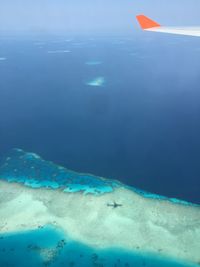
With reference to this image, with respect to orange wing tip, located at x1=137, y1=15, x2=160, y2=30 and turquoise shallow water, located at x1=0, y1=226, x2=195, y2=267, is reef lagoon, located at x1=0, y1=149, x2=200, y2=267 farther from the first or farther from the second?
orange wing tip, located at x1=137, y1=15, x2=160, y2=30

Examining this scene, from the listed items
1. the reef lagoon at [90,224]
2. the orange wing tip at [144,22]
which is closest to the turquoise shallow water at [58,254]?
the reef lagoon at [90,224]

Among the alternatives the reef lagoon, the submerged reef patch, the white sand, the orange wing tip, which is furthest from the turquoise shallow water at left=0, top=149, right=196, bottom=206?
the submerged reef patch

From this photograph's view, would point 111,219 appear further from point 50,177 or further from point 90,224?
point 50,177

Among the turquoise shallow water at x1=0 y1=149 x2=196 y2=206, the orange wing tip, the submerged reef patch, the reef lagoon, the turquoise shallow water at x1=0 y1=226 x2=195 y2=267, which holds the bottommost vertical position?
the turquoise shallow water at x1=0 y1=226 x2=195 y2=267

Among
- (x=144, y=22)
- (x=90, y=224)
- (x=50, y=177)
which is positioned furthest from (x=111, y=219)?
(x=144, y=22)

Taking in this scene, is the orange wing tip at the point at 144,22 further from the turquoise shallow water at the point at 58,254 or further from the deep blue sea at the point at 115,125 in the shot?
the turquoise shallow water at the point at 58,254

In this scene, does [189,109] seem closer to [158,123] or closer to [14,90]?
[158,123]

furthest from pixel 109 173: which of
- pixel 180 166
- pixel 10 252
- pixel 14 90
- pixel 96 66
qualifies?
pixel 96 66
